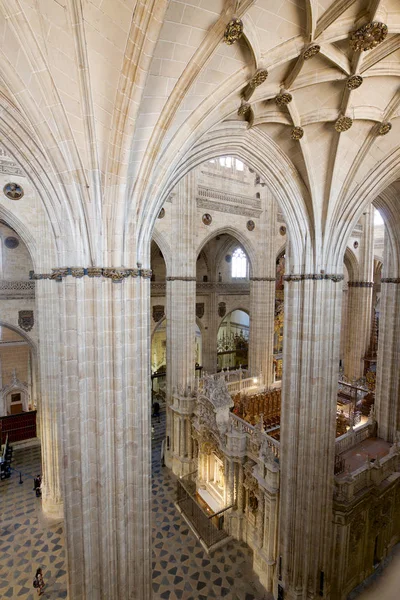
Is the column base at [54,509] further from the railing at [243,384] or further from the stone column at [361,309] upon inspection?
the stone column at [361,309]

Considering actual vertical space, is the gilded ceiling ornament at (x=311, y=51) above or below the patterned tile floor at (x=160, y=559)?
Answer: above

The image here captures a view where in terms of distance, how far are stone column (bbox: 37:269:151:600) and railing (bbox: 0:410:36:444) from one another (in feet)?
39.4

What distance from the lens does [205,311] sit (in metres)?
18.7

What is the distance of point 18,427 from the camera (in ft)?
45.2

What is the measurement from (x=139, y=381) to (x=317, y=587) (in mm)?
6912

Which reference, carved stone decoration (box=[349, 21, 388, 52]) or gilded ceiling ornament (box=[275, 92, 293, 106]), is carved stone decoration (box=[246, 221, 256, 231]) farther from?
carved stone decoration (box=[349, 21, 388, 52])

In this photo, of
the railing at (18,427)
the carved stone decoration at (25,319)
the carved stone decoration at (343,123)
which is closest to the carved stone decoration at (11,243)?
the carved stone decoration at (25,319)

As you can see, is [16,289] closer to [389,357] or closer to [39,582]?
[39,582]

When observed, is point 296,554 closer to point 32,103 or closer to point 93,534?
point 93,534

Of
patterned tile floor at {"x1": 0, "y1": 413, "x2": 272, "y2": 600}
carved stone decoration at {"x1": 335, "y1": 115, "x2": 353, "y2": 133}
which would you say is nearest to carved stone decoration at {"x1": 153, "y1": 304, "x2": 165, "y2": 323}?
patterned tile floor at {"x1": 0, "y1": 413, "x2": 272, "y2": 600}

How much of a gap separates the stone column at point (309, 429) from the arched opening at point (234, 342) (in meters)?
15.0

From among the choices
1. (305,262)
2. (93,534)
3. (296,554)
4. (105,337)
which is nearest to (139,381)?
(105,337)

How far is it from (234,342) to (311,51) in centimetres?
2128

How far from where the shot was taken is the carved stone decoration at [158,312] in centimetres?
1625
